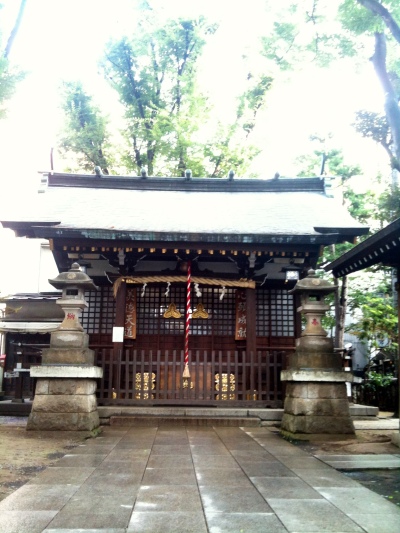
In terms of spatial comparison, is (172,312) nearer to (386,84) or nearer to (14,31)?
(14,31)

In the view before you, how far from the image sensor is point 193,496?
4.55 metres

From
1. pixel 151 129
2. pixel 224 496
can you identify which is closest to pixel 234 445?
pixel 224 496

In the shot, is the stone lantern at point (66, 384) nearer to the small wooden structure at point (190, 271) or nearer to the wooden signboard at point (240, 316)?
the small wooden structure at point (190, 271)

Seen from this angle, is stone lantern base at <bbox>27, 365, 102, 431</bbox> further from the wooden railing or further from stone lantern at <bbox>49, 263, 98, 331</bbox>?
the wooden railing

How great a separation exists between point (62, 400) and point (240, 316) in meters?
6.16

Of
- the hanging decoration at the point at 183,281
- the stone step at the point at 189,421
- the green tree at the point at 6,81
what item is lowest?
the stone step at the point at 189,421

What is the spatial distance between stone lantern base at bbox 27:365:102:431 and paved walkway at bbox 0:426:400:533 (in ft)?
5.13

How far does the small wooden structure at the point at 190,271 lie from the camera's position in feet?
38.0

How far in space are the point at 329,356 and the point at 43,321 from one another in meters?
10.9

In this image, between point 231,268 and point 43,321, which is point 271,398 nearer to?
point 231,268

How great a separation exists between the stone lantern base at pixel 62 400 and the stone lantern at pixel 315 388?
3627 mm

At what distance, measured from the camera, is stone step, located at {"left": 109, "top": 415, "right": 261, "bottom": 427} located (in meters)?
10.1

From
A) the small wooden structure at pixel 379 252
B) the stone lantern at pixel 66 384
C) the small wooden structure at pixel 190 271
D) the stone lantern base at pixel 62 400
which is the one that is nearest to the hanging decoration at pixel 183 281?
the small wooden structure at pixel 190 271

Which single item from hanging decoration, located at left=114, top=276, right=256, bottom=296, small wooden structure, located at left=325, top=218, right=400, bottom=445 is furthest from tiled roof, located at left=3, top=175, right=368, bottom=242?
small wooden structure, located at left=325, top=218, right=400, bottom=445
